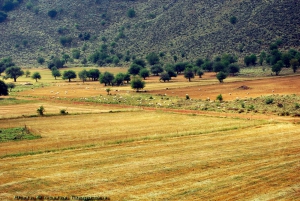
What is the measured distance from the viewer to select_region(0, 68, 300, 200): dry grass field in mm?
31562

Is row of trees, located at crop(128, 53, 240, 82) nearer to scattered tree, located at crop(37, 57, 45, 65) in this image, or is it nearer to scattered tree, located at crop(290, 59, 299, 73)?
scattered tree, located at crop(290, 59, 299, 73)

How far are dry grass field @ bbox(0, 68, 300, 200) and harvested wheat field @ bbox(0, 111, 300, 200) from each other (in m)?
0.07

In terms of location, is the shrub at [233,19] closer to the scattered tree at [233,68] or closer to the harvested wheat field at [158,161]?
the scattered tree at [233,68]

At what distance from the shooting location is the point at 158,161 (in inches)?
1543

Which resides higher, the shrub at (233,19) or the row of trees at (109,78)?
the shrub at (233,19)

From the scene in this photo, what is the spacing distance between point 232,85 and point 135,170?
80.3 m

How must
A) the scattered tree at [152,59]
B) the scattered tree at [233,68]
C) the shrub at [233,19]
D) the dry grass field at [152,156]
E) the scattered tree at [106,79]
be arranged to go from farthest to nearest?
the shrub at [233,19]
the scattered tree at [152,59]
the scattered tree at [233,68]
the scattered tree at [106,79]
the dry grass field at [152,156]

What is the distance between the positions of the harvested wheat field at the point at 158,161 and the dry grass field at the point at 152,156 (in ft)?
0.24

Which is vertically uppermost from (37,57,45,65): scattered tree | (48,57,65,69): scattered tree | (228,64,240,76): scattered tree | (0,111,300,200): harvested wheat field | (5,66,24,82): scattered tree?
(37,57,45,65): scattered tree

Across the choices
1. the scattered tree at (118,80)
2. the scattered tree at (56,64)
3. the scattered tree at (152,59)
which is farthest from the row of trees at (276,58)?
the scattered tree at (56,64)

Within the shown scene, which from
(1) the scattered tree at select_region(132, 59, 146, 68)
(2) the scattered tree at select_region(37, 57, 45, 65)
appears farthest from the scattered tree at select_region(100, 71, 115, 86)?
(2) the scattered tree at select_region(37, 57, 45, 65)

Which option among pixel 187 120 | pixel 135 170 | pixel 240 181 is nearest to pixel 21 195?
pixel 135 170

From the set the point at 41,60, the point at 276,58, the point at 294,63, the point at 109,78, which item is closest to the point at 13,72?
the point at 109,78

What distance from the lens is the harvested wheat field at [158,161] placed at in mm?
31344
